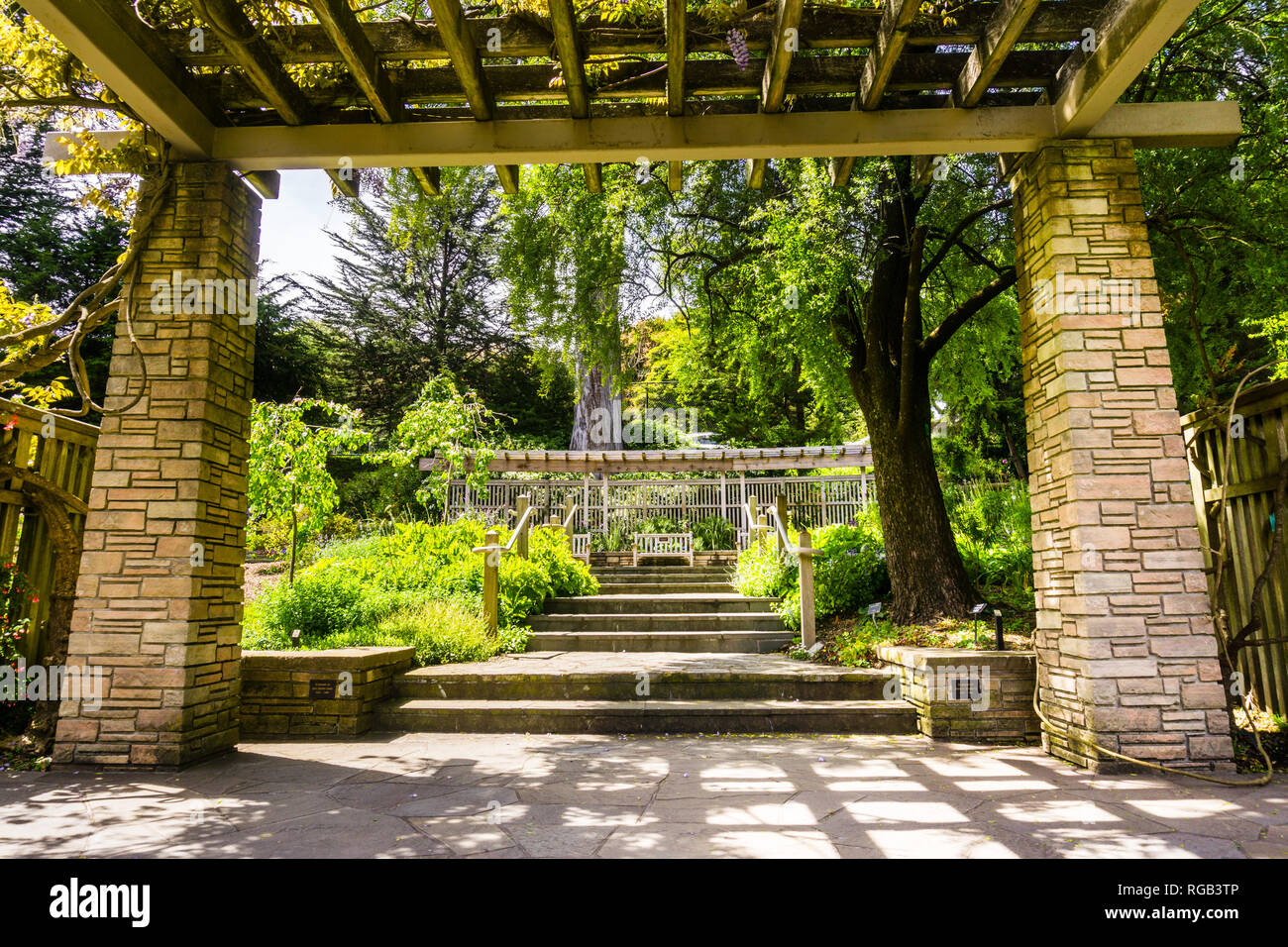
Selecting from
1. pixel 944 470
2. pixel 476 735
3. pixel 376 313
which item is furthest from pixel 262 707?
pixel 376 313

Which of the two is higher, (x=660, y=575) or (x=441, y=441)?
(x=441, y=441)

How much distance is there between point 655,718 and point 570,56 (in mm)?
4067

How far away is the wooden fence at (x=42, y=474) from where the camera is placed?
4.23m

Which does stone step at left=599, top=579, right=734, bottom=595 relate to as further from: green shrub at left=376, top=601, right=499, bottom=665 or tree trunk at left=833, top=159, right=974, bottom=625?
green shrub at left=376, top=601, right=499, bottom=665

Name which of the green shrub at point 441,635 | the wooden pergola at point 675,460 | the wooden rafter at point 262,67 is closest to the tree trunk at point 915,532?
the green shrub at point 441,635

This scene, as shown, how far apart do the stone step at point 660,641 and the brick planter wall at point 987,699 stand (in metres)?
2.57

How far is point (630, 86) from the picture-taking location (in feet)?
13.7

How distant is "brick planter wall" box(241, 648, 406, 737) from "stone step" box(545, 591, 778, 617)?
353 centimetres

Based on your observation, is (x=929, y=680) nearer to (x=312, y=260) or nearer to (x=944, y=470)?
(x=944, y=470)

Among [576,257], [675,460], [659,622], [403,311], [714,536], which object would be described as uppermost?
[403,311]

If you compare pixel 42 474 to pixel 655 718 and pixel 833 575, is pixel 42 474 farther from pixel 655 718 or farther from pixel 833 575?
pixel 833 575

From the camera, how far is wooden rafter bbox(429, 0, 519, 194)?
3.38 metres

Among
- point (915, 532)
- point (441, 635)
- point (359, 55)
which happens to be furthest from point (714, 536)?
point (359, 55)

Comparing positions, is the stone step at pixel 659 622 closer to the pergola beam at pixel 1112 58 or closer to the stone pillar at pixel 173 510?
the stone pillar at pixel 173 510
